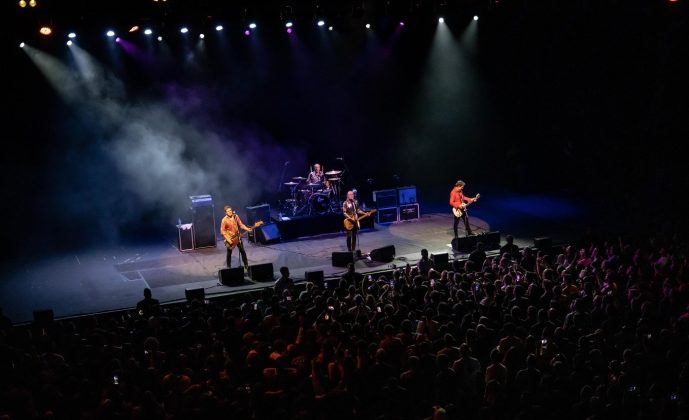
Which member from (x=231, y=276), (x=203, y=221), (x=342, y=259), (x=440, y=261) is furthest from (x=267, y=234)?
(x=440, y=261)

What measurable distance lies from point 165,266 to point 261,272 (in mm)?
3260

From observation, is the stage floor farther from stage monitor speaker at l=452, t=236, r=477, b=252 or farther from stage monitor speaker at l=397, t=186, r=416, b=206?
stage monitor speaker at l=397, t=186, r=416, b=206

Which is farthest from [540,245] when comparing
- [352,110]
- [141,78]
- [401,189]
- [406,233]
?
[141,78]

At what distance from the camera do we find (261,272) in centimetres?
1556

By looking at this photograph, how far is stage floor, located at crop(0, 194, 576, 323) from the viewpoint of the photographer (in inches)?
585

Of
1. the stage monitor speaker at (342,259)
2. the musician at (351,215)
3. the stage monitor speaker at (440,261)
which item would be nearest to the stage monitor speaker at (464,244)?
the stage monitor speaker at (440,261)

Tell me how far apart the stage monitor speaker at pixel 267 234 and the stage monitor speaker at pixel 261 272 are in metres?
4.19

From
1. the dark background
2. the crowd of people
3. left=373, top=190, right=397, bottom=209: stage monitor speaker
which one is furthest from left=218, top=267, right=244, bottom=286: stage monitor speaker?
left=373, top=190, right=397, bottom=209: stage monitor speaker

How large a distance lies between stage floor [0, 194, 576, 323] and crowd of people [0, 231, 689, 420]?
12.5 ft

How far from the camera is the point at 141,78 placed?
21.4 metres

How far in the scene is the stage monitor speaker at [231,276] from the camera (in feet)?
49.9

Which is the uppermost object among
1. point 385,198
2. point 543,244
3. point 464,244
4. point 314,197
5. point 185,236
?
point 314,197

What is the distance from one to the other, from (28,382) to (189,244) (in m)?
11.7

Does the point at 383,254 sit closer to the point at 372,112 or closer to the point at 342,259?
the point at 342,259
